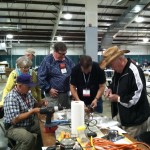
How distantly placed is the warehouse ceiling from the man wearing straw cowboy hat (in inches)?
198

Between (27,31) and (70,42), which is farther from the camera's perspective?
(70,42)

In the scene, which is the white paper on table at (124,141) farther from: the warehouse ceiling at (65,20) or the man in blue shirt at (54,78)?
the warehouse ceiling at (65,20)

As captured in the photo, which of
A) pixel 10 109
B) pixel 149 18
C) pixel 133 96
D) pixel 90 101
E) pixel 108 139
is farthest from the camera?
pixel 149 18

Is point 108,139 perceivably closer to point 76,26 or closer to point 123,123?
point 123,123

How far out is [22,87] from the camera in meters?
2.19

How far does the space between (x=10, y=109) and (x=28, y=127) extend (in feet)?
1.14

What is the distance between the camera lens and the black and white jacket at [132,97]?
1964mm

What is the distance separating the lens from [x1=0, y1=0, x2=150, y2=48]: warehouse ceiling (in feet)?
25.9

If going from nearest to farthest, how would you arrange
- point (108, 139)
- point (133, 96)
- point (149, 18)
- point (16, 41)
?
point (108, 139) → point (133, 96) → point (149, 18) → point (16, 41)

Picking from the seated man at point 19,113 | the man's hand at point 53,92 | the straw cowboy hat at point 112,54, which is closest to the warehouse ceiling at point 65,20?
the man's hand at point 53,92

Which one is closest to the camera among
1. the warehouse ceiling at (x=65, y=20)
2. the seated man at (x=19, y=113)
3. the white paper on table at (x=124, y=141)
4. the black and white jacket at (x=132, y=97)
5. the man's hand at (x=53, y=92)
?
the white paper on table at (x=124, y=141)

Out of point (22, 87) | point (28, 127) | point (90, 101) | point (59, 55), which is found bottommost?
point (28, 127)

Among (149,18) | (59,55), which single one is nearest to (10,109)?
(59,55)

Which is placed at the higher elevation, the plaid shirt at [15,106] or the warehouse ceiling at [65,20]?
the warehouse ceiling at [65,20]
